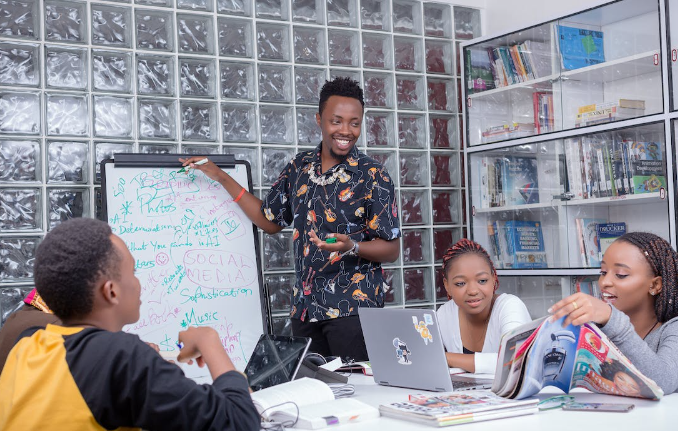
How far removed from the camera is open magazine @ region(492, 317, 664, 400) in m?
1.63

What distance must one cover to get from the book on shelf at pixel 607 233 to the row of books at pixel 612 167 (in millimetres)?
173

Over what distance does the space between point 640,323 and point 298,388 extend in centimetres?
91

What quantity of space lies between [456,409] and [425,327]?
315 mm

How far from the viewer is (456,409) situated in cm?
154

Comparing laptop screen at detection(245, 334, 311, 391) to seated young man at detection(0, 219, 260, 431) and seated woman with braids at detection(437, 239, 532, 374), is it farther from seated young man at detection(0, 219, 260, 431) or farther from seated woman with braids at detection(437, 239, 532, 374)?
seated woman with braids at detection(437, 239, 532, 374)

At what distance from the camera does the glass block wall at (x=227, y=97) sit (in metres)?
3.25

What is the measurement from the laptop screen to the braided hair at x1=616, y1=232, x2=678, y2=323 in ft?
2.91

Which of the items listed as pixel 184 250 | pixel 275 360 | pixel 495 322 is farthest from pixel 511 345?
pixel 184 250

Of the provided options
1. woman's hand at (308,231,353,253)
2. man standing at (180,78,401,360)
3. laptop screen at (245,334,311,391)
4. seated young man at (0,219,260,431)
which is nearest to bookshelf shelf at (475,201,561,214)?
man standing at (180,78,401,360)

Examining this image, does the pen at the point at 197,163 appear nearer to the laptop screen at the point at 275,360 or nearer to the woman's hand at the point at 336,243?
the woman's hand at the point at 336,243

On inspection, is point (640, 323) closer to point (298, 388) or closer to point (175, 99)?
point (298, 388)

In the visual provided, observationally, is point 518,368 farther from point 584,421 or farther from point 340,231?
point 340,231

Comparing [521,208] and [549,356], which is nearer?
[549,356]

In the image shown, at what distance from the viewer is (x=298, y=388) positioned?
5.63 ft
